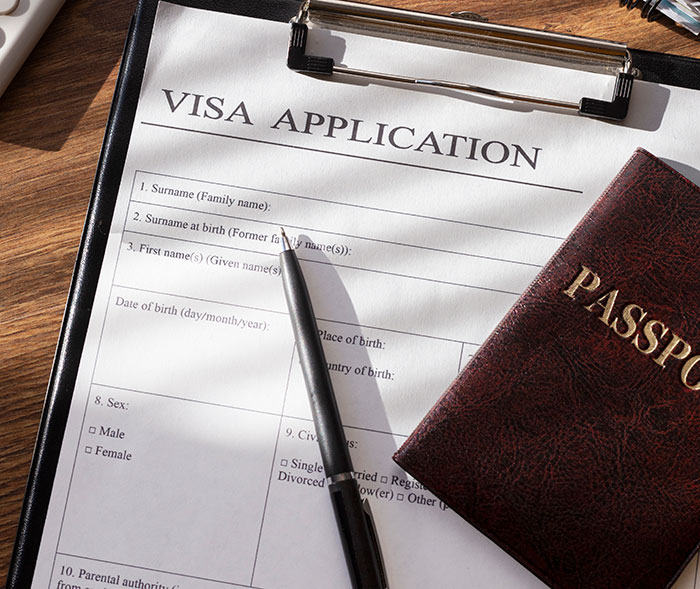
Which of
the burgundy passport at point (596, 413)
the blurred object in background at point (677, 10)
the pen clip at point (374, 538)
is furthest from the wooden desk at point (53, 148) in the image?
the pen clip at point (374, 538)

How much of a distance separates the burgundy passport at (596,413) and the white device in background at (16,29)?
0.40m

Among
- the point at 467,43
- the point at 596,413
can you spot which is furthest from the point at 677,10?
the point at 596,413

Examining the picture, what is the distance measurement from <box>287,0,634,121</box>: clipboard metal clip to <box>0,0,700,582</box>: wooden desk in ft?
0.16

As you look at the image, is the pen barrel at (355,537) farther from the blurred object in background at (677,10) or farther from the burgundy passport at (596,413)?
the blurred object in background at (677,10)

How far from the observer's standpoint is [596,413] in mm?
464

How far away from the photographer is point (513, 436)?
0.46m

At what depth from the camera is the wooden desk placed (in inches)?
20.4

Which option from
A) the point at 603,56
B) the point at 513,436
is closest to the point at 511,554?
the point at 513,436

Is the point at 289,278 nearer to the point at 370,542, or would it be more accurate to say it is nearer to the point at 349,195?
the point at 349,195

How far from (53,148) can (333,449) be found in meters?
0.31

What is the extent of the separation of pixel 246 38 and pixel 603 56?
0.26 m

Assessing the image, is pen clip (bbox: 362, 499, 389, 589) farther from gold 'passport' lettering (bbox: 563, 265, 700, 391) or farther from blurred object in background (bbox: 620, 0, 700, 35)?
blurred object in background (bbox: 620, 0, 700, 35)

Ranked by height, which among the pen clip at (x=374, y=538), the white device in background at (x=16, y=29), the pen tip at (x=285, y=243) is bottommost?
the pen clip at (x=374, y=538)

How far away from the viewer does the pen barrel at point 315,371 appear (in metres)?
0.47
